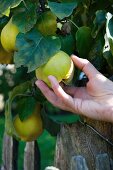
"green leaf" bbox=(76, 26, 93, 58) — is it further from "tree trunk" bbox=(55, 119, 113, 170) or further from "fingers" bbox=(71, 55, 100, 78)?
"tree trunk" bbox=(55, 119, 113, 170)

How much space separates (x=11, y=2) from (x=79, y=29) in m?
0.14

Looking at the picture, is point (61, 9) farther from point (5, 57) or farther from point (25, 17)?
point (5, 57)

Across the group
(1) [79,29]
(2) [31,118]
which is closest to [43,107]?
(2) [31,118]

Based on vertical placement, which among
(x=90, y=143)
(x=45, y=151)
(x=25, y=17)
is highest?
(x=25, y=17)

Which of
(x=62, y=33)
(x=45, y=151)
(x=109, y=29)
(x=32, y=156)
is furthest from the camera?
(x=45, y=151)

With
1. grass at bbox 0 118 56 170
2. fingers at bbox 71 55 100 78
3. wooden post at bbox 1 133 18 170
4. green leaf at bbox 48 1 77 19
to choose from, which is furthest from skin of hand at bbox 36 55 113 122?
grass at bbox 0 118 56 170

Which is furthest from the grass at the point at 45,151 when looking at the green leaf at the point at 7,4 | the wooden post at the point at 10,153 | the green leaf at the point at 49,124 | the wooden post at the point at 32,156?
the green leaf at the point at 7,4

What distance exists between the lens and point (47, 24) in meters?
0.91

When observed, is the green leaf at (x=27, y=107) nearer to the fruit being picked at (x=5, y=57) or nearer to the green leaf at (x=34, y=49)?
the fruit being picked at (x=5, y=57)

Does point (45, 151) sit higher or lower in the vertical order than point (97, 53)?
lower

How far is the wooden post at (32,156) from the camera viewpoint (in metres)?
1.51

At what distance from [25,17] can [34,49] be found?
65 mm

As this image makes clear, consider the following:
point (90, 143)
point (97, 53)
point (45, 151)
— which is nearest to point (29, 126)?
point (90, 143)

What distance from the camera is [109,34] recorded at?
2.84ft
